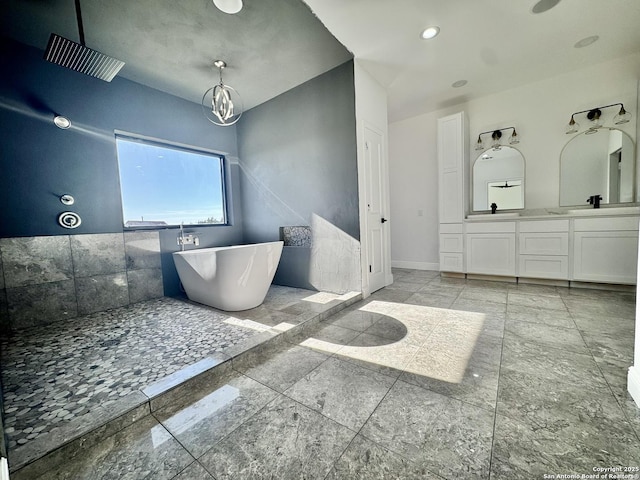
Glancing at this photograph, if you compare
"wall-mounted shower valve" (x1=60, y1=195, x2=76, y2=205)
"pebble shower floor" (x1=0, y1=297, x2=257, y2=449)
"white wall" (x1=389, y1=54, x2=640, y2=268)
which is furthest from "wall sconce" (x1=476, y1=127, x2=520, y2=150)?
"wall-mounted shower valve" (x1=60, y1=195, x2=76, y2=205)

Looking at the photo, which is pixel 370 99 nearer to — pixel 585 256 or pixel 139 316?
pixel 585 256

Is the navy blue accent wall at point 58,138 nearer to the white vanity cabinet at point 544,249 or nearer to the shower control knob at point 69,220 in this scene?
the shower control knob at point 69,220

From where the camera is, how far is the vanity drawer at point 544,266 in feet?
9.40

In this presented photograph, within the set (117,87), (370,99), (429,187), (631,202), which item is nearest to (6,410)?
(117,87)

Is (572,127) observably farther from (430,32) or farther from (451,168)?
(430,32)

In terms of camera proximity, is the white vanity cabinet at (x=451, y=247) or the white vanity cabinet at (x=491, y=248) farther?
the white vanity cabinet at (x=451, y=247)

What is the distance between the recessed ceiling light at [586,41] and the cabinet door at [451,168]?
1.17 metres

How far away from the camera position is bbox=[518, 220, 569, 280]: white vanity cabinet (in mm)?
2854

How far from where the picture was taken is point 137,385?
51.1 inches

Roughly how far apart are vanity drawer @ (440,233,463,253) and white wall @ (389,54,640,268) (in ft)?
1.26

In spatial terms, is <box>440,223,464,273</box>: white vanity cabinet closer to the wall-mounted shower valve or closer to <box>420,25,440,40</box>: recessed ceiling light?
<box>420,25,440,40</box>: recessed ceiling light

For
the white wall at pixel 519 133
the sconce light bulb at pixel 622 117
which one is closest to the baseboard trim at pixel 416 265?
the white wall at pixel 519 133

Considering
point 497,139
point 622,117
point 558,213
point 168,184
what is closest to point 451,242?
point 558,213

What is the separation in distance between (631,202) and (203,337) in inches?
185
